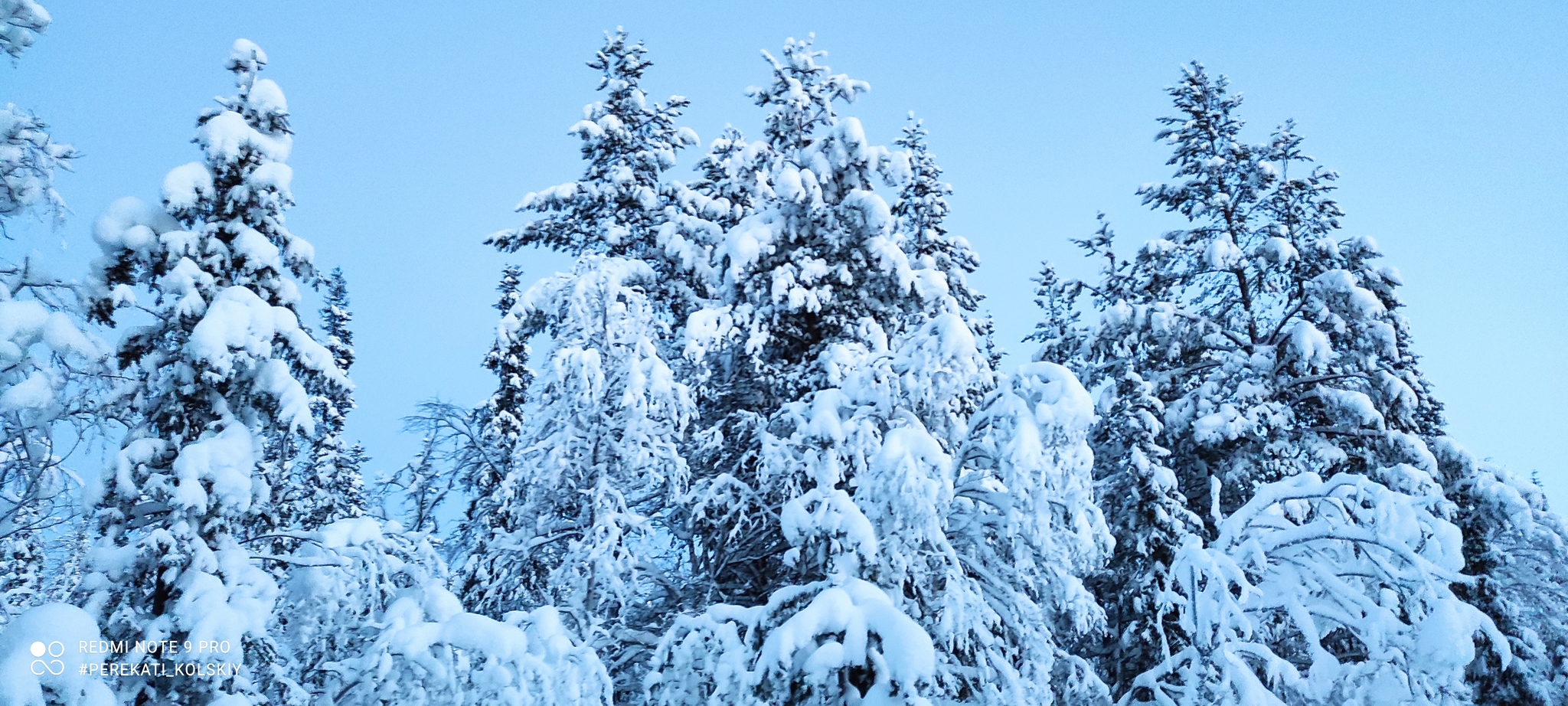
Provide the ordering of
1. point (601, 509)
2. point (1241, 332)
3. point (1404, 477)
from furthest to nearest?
point (1241, 332) → point (1404, 477) → point (601, 509)

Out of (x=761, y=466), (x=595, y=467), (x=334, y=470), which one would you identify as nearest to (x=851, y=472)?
(x=761, y=466)

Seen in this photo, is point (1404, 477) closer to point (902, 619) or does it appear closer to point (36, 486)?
point (902, 619)

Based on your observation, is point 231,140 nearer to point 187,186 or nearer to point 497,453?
point 187,186

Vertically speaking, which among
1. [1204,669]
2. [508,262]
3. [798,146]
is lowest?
[1204,669]

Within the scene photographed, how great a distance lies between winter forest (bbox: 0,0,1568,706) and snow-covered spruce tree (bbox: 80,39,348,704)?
1.3 inches

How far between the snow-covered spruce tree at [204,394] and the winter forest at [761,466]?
0.03 m

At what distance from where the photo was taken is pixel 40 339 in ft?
21.2

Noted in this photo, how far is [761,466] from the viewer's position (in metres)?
10.8

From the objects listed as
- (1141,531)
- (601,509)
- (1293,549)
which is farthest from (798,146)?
(1293,549)

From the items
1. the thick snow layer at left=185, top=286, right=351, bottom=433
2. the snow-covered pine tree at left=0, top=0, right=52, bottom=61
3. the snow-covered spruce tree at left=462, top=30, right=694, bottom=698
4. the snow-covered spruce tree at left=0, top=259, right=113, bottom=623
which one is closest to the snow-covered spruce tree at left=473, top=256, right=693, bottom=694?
the snow-covered spruce tree at left=462, top=30, right=694, bottom=698

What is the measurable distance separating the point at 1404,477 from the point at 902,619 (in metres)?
8.84

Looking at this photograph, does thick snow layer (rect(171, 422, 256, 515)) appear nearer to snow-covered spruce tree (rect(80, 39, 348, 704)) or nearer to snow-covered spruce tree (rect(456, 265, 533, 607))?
snow-covered spruce tree (rect(80, 39, 348, 704))

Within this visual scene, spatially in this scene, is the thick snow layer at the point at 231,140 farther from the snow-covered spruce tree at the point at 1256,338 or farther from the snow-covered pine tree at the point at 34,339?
the snow-covered spruce tree at the point at 1256,338

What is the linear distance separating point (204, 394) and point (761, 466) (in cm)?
563
